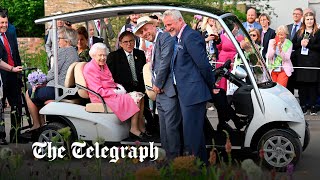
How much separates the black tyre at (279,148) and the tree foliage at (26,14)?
57.3 feet

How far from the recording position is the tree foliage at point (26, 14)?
84.0 ft

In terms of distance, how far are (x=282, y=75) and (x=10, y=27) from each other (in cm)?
509

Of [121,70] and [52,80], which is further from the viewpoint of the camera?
[121,70]

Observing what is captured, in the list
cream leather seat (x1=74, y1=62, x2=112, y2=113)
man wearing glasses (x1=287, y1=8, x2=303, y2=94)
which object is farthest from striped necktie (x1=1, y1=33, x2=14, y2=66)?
man wearing glasses (x1=287, y1=8, x2=303, y2=94)

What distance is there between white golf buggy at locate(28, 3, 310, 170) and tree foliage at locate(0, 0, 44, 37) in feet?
52.6

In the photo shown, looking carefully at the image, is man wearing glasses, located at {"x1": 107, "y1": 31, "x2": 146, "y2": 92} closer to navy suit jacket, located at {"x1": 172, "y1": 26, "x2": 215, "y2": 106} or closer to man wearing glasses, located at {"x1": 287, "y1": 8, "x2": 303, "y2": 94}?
navy suit jacket, located at {"x1": 172, "y1": 26, "x2": 215, "y2": 106}

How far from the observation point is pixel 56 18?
31.3 feet

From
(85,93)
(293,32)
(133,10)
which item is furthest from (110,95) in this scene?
(293,32)

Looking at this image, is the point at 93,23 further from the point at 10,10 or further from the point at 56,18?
the point at 10,10

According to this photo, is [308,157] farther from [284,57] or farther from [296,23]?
[296,23]

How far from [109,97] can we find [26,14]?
16920mm

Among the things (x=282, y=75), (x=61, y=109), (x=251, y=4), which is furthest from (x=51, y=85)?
(x=251, y=4)

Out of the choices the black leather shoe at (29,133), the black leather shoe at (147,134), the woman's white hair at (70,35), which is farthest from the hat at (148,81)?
the black leather shoe at (29,133)

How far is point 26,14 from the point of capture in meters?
25.8
